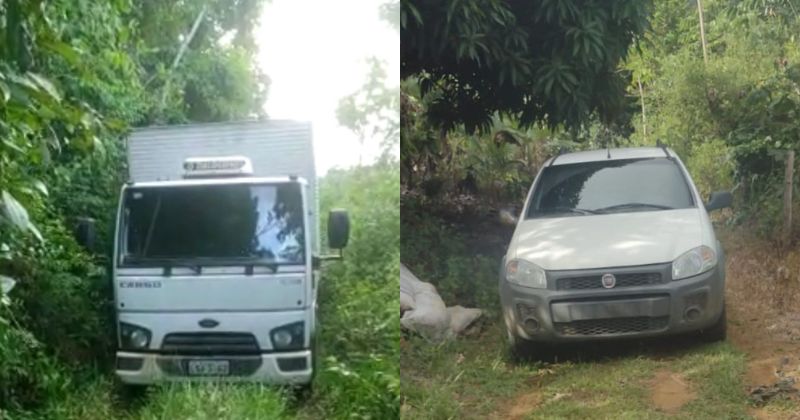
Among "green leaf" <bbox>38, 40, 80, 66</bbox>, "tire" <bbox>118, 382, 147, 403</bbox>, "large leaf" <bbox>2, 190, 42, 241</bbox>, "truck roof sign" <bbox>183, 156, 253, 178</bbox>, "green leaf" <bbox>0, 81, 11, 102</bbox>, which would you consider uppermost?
"green leaf" <bbox>38, 40, 80, 66</bbox>

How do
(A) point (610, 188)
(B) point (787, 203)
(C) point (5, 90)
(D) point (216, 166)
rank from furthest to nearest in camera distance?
(A) point (610, 188)
(B) point (787, 203)
(D) point (216, 166)
(C) point (5, 90)

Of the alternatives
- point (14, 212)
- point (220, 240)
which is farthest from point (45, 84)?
point (220, 240)

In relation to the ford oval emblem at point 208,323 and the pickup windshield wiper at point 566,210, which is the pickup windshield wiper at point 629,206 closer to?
the pickup windshield wiper at point 566,210

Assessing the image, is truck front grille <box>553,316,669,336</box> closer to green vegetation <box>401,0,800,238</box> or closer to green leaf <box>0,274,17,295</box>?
green vegetation <box>401,0,800,238</box>

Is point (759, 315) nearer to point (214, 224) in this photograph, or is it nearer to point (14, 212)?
point (214, 224)

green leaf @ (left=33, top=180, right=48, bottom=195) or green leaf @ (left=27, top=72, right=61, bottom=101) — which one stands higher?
green leaf @ (left=27, top=72, right=61, bottom=101)

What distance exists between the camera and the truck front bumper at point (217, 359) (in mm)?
1965

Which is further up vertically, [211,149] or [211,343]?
[211,149]

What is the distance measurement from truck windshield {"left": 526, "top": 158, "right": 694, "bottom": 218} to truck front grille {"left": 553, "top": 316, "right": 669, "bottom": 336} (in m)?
0.24

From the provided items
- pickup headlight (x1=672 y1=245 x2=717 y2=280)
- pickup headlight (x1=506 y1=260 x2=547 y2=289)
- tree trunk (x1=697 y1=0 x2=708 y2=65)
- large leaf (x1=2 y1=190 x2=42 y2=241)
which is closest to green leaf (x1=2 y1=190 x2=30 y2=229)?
large leaf (x1=2 y1=190 x2=42 y2=241)

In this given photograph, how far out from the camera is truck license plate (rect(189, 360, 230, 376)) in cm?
197

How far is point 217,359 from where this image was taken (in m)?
1.97

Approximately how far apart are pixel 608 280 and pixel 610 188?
219 millimetres

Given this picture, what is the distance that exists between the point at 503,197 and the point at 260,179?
60cm
